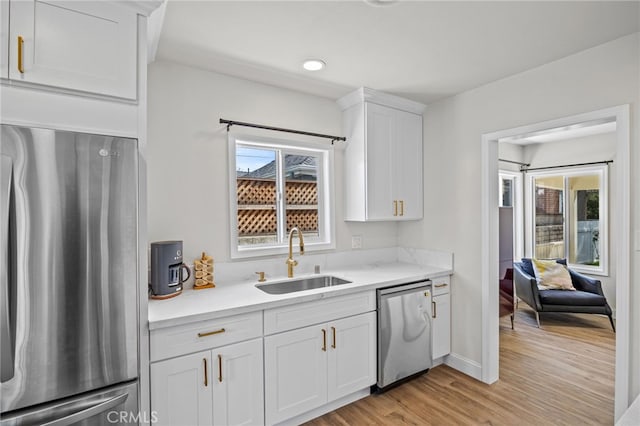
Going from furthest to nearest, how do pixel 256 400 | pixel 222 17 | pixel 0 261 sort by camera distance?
pixel 256 400 → pixel 222 17 → pixel 0 261

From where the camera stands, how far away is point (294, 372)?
213cm

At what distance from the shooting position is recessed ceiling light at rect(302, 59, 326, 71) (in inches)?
90.7

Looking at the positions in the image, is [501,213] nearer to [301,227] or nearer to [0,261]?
[301,227]

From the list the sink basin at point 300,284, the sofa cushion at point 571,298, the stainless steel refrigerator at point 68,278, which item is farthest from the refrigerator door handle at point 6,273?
the sofa cushion at point 571,298

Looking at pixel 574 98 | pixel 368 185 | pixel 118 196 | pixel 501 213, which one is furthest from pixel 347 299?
pixel 501 213

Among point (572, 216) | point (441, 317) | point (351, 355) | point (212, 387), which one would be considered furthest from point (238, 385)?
point (572, 216)

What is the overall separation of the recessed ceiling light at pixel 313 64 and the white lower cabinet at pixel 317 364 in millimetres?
1816

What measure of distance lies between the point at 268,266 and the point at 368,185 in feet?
3.67

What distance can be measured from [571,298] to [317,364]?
3.54 meters

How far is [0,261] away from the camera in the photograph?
125 cm

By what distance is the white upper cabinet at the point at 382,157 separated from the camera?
2.94m

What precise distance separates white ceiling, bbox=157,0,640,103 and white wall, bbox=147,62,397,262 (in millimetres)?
138

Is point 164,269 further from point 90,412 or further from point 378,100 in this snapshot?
point 378,100

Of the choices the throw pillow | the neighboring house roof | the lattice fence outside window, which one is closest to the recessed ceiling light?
the neighboring house roof
